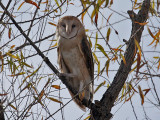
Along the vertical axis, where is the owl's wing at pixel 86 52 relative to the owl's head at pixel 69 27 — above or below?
below

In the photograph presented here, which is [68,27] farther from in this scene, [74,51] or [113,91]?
[113,91]

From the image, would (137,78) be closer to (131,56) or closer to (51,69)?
(131,56)

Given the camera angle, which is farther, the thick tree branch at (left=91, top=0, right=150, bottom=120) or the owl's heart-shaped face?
the owl's heart-shaped face

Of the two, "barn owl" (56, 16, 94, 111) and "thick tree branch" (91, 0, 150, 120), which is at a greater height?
"barn owl" (56, 16, 94, 111)

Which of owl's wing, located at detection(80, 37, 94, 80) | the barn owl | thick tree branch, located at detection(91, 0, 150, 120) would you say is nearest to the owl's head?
the barn owl

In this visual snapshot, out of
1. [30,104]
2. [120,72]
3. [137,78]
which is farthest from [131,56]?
[30,104]

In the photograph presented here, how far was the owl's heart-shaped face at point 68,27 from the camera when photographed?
9.04ft

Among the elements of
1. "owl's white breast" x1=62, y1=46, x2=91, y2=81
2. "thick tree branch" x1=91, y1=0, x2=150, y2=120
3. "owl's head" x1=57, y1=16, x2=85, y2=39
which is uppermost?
"owl's head" x1=57, y1=16, x2=85, y2=39

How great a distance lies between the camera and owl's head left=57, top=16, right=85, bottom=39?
276cm

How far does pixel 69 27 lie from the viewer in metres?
2.77

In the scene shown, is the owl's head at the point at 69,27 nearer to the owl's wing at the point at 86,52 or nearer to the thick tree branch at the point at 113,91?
the owl's wing at the point at 86,52

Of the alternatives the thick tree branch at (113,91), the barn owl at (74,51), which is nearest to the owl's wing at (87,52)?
the barn owl at (74,51)

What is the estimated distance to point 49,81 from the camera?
1.88 metres

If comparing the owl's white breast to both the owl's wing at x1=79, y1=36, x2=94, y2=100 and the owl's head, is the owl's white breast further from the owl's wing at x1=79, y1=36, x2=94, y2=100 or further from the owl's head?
the owl's head
